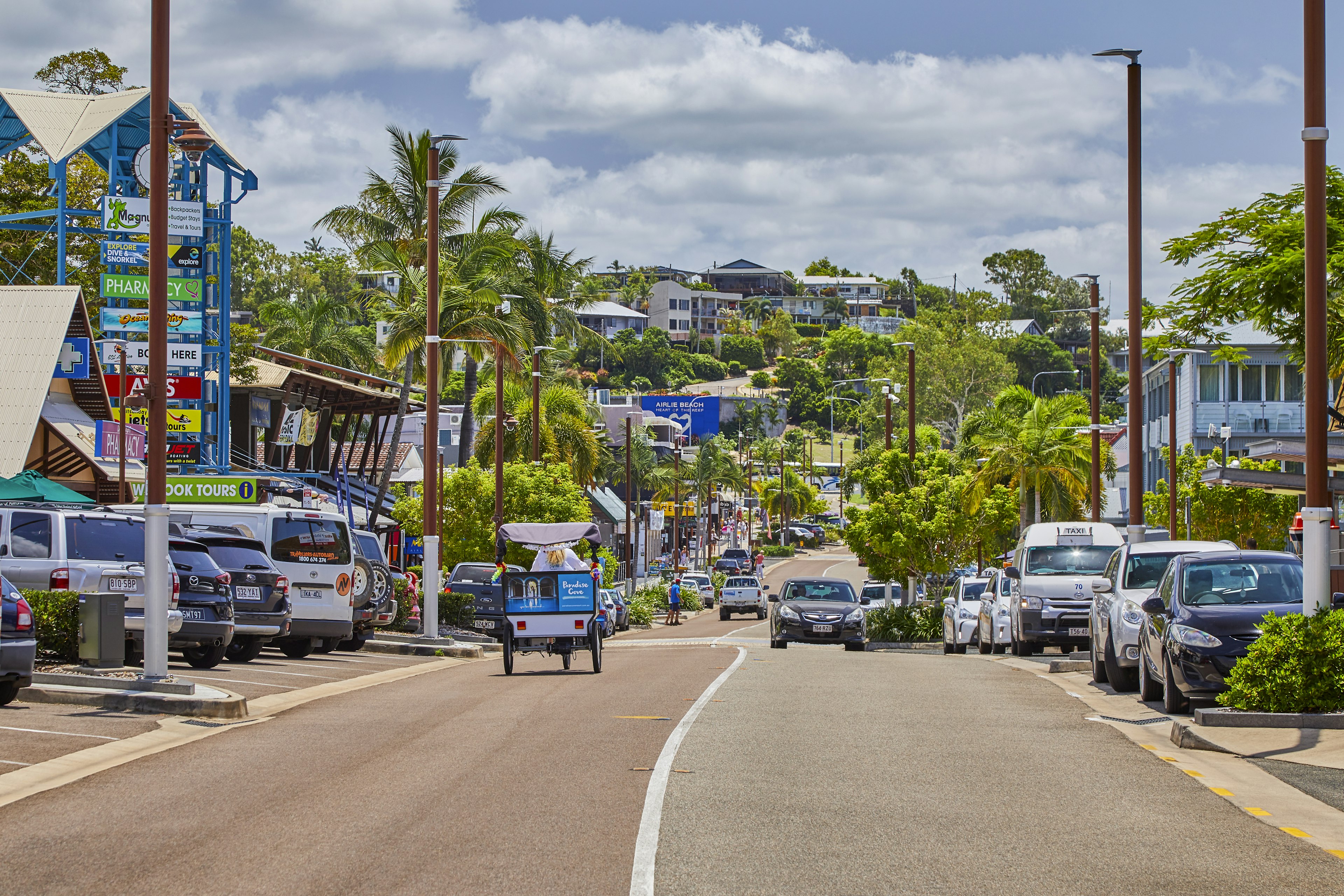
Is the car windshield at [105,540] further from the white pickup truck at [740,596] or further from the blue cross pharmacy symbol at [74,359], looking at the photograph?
the white pickup truck at [740,596]

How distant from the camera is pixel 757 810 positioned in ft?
30.6

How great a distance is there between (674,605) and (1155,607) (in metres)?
40.1

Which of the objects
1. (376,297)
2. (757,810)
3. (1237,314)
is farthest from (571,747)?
(376,297)

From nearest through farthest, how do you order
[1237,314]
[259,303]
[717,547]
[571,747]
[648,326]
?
[571,747] < [1237,314] < [259,303] < [717,547] < [648,326]

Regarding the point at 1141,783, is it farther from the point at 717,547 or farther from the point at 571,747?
the point at 717,547

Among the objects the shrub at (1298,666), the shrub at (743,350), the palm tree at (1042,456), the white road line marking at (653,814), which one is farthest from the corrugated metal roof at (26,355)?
the shrub at (743,350)

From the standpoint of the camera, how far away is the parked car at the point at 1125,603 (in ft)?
57.5

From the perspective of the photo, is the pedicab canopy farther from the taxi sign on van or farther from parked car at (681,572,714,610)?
parked car at (681,572,714,610)

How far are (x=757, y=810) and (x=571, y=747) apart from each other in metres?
3.10

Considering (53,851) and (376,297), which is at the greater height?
(376,297)

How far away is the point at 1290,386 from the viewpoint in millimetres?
60531

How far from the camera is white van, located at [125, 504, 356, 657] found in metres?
22.0

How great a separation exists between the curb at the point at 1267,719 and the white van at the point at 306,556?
1356cm

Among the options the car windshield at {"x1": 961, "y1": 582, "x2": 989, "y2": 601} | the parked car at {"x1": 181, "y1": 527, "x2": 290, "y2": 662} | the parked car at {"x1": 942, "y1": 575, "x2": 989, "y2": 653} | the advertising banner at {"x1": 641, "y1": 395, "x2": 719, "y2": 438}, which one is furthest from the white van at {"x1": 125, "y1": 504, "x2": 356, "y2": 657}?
the advertising banner at {"x1": 641, "y1": 395, "x2": 719, "y2": 438}
